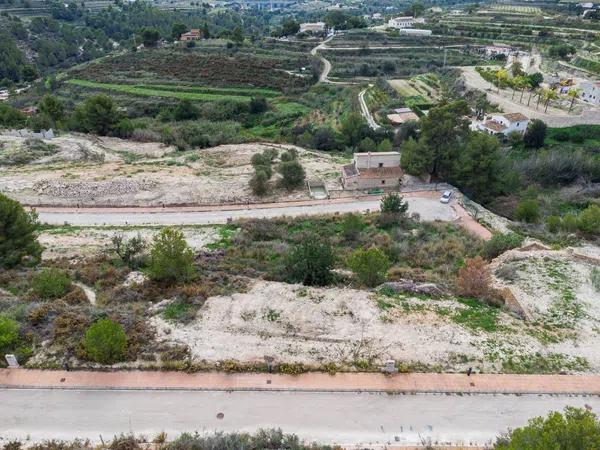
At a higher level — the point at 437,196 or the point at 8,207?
the point at 8,207

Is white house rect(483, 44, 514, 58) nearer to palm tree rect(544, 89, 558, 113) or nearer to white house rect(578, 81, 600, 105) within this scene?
white house rect(578, 81, 600, 105)

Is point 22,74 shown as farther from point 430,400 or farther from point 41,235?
point 430,400

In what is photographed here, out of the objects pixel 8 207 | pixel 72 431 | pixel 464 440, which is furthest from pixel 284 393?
pixel 8 207

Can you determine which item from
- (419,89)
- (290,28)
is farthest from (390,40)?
(419,89)

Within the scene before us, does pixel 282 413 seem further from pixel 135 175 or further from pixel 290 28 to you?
pixel 290 28

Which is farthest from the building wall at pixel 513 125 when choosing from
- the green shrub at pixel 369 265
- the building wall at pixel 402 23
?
the building wall at pixel 402 23

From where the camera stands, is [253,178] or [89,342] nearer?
[89,342]
